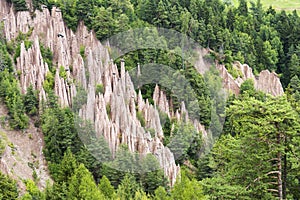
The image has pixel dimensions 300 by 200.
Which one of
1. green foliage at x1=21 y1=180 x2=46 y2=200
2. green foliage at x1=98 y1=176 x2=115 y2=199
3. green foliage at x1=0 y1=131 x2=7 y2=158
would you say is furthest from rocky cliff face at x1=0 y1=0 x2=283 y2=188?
green foliage at x1=21 y1=180 x2=46 y2=200

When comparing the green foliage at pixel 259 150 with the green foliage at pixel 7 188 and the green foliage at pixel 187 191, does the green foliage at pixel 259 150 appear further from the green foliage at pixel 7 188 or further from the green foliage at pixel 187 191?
the green foliage at pixel 7 188

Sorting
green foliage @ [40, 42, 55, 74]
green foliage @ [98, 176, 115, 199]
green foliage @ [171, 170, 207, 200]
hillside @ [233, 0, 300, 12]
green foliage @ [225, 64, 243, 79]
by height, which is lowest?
green foliage @ [171, 170, 207, 200]

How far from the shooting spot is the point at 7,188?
135ft

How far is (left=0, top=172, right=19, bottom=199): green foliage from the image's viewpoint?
4047 centimetres

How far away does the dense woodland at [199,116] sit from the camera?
738 inches

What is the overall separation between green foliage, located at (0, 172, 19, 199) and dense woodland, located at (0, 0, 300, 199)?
0.08m

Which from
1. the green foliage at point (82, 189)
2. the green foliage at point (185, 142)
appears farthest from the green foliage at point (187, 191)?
the green foliage at point (185, 142)

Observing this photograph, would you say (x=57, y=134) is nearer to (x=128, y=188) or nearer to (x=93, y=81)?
(x=93, y=81)

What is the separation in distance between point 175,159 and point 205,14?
27754 millimetres

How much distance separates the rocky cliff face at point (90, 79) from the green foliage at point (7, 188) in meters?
12.4

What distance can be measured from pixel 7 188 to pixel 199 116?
26.1m

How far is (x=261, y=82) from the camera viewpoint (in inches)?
2820

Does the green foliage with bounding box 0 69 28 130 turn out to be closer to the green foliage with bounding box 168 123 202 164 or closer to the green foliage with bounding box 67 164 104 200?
the green foliage with bounding box 67 164 104 200

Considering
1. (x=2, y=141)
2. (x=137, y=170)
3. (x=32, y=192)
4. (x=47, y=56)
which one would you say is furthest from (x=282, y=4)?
(x=32, y=192)
